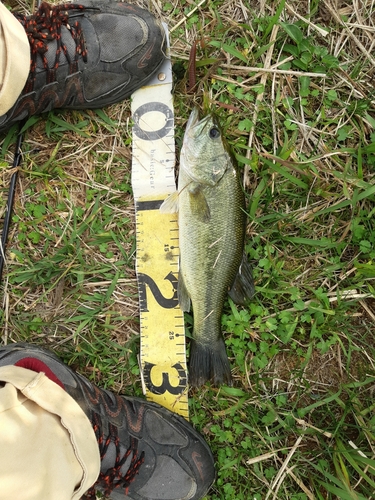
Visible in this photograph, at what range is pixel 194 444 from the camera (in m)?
2.87

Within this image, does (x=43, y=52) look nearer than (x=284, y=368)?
Yes

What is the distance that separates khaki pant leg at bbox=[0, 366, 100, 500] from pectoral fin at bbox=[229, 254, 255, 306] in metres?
1.27

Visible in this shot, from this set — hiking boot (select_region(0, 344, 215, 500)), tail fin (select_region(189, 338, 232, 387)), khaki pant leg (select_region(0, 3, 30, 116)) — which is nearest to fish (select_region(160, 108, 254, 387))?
tail fin (select_region(189, 338, 232, 387))

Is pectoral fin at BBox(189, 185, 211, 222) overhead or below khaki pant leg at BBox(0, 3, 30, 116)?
below

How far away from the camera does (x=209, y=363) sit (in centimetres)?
288

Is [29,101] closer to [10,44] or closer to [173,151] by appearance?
[10,44]

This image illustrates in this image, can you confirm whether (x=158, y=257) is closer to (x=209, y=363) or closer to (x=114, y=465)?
(x=209, y=363)

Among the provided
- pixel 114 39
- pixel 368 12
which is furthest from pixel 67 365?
pixel 368 12

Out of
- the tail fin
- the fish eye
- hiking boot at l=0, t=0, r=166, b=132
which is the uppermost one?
hiking boot at l=0, t=0, r=166, b=132

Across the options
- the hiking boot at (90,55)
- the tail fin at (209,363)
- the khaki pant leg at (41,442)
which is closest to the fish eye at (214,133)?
the hiking boot at (90,55)

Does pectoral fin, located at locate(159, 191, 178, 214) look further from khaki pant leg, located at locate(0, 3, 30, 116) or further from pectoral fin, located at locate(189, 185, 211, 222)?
khaki pant leg, located at locate(0, 3, 30, 116)

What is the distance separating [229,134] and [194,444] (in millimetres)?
2257

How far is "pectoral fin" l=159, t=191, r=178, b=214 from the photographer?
9.39 ft

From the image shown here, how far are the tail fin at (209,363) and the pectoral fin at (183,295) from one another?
255mm
